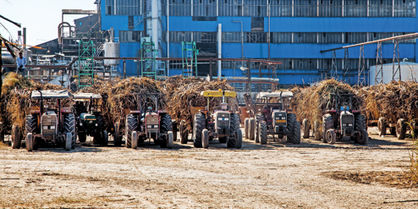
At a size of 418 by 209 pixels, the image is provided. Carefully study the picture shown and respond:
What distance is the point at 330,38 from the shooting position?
61.8 meters

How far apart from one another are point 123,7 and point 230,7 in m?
11.8

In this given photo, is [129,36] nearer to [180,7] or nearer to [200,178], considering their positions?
[180,7]

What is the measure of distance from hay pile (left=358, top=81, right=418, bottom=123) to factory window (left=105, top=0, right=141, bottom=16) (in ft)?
126

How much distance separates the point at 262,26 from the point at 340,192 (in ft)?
171

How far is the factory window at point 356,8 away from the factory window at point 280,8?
6459mm

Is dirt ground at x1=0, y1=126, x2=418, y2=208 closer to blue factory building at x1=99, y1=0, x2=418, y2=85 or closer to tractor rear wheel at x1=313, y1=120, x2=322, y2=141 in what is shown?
tractor rear wheel at x1=313, y1=120, x2=322, y2=141

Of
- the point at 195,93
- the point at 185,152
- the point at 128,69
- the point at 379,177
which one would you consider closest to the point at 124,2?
the point at 128,69

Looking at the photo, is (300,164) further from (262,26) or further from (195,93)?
(262,26)

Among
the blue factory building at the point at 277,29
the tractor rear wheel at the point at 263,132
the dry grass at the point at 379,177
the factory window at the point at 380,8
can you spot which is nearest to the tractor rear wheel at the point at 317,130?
Result: the tractor rear wheel at the point at 263,132

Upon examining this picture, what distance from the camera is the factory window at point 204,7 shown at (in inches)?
2359

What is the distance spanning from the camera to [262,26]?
61062mm

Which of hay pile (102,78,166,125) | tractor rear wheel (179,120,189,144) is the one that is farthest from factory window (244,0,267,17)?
tractor rear wheel (179,120,189,144)

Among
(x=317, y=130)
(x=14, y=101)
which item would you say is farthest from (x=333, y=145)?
(x=14, y=101)

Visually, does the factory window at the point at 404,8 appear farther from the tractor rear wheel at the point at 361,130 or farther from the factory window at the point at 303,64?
the tractor rear wheel at the point at 361,130
